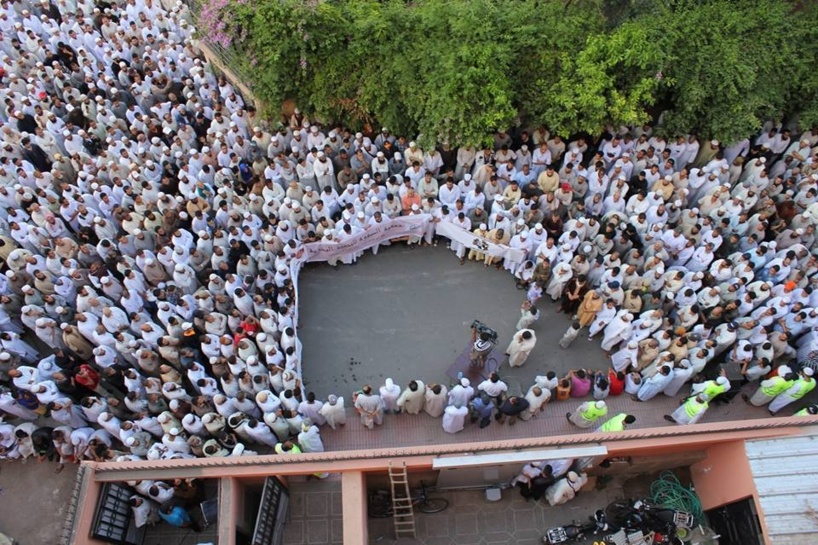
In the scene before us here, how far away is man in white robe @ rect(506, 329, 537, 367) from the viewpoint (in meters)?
8.41

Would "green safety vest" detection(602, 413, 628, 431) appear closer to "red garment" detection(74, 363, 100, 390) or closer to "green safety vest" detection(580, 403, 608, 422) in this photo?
"green safety vest" detection(580, 403, 608, 422)

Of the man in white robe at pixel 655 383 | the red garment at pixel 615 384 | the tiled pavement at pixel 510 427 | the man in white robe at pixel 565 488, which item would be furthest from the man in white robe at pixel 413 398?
the man in white robe at pixel 655 383

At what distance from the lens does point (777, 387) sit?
7980 mm

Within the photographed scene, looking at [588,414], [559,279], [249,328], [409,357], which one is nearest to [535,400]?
[588,414]

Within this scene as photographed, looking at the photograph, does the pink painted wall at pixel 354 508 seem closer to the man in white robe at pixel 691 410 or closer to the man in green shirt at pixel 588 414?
the man in green shirt at pixel 588 414

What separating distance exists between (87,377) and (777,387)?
984 cm

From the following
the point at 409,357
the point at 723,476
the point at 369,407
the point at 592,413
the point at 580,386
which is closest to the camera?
the point at 723,476

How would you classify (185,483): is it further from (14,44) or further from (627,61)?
(14,44)

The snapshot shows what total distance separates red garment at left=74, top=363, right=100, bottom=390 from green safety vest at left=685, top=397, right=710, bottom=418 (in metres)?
8.47

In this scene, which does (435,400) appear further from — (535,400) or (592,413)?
(592,413)

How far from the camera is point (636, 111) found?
10.5m

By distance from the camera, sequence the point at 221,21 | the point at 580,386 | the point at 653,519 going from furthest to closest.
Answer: the point at 221,21 → the point at 580,386 → the point at 653,519

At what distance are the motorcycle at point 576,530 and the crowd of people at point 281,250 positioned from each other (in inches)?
51.9

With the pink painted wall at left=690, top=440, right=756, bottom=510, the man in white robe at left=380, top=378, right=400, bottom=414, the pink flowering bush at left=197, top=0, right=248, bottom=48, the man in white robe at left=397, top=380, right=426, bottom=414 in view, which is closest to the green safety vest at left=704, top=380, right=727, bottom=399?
the pink painted wall at left=690, top=440, right=756, bottom=510
